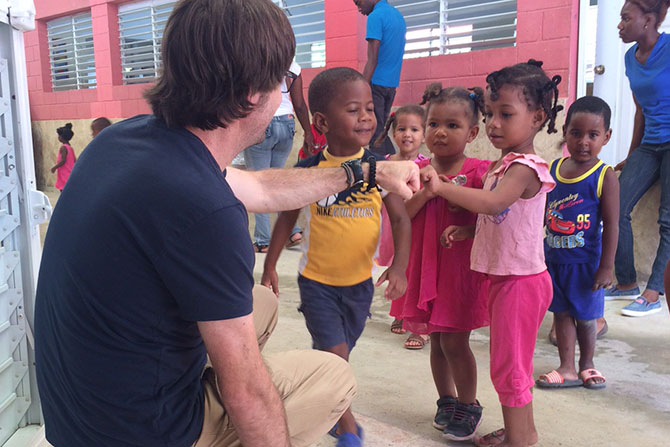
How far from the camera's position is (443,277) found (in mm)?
2238

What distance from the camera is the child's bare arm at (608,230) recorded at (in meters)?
2.70

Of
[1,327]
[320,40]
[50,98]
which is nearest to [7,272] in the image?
[1,327]

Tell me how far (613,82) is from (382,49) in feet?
5.91

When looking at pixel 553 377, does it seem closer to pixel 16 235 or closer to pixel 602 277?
pixel 602 277

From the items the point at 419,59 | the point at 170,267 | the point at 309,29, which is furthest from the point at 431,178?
the point at 309,29

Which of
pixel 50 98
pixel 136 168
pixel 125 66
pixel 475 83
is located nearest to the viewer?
pixel 136 168

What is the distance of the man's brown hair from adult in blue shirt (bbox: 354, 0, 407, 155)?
10.6ft

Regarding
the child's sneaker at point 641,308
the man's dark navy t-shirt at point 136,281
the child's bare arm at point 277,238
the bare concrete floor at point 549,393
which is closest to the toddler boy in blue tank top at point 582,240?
the bare concrete floor at point 549,393

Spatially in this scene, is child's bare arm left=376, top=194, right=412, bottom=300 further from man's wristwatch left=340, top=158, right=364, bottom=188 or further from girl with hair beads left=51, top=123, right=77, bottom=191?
girl with hair beads left=51, top=123, right=77, bottom=191

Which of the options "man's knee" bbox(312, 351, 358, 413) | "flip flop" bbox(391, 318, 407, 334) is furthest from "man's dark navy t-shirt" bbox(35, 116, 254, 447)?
"flip flop" bbox(391, 318, 407, 334)

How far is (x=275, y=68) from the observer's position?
4.40 feet

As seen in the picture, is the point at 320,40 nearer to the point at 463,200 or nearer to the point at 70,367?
the point at 463,200

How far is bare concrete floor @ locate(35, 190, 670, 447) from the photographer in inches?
89.3

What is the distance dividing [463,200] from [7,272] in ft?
5.17
